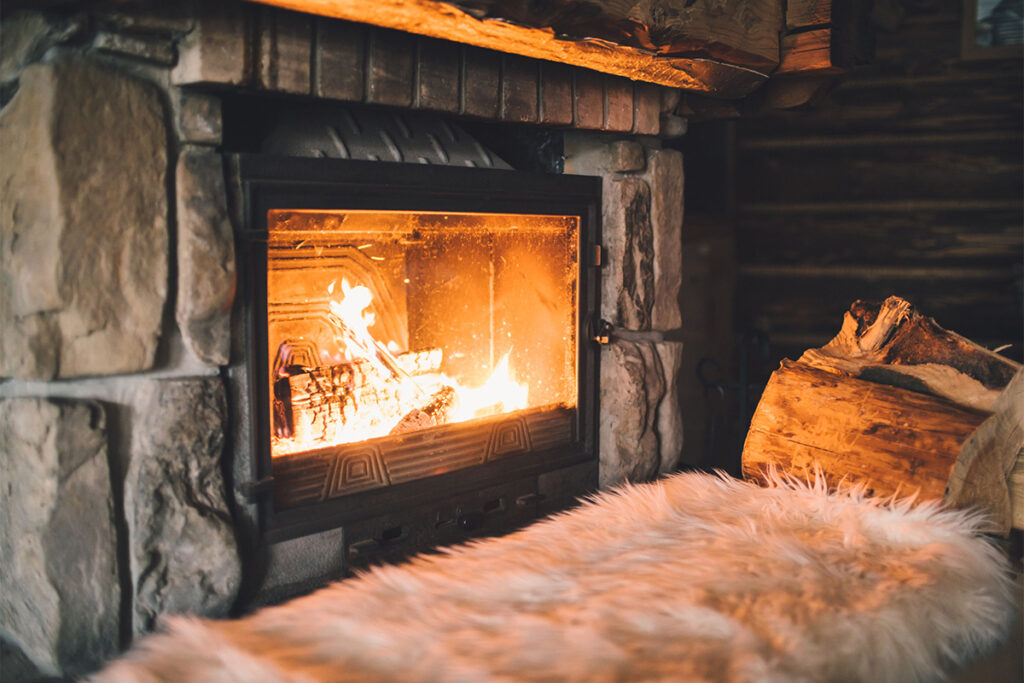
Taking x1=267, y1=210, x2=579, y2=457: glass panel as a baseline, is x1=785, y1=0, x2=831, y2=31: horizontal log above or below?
above

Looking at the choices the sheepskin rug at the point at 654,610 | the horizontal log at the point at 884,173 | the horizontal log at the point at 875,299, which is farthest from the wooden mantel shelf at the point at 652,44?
the horizontal log at the point at 875,299

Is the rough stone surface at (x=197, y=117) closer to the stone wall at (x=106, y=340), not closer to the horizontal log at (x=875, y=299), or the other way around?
the stone wall at (x=106, y=340)

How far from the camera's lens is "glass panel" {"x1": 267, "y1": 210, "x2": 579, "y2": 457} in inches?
74.1

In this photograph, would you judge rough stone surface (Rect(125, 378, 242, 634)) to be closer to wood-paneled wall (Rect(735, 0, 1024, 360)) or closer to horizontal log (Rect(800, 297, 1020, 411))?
horizontal log (Rect(800, 297, 1020, 411))

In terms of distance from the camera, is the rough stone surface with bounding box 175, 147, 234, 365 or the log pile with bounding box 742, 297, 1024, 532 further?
the log pile with bounding box 742, 297, 1024, 532

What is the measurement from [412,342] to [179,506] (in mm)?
853

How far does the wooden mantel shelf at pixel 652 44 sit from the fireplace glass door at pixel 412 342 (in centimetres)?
41

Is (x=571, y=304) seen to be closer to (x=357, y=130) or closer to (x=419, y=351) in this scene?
(x=419, y=351)

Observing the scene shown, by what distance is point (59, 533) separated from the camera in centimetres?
142

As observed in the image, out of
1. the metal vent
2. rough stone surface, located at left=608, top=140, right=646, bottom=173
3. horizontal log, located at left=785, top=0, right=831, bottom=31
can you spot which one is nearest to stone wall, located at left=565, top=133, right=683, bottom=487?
rough stone surface, located at left=608, top=140, right=646, bottom=173

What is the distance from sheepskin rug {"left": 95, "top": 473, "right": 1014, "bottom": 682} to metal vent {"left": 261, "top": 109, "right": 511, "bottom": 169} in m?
0.91

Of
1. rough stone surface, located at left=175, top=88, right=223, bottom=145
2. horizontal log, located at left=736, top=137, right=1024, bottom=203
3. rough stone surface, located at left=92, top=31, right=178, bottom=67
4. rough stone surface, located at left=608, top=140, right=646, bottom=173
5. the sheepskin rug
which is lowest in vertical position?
the sheepskin rug

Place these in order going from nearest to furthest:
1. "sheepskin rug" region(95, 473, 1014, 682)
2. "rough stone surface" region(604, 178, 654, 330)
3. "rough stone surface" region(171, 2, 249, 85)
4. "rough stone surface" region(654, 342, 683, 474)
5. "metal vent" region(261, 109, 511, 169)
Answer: "sheepskin rug" region(95, 473, 1014, 682) → "rough stone surface" region(171, 2, 249, 85) → "metal vent" region(261, 109, 511, 169) → "rough stone surface" region(604, 178, 654, 330) → "rough stone surface" region(654, 342, 683, 474)

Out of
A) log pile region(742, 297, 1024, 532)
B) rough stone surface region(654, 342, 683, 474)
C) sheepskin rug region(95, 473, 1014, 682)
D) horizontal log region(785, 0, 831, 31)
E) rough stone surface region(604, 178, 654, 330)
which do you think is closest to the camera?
sheepskin rug region(95, 473, 1014, 682)
